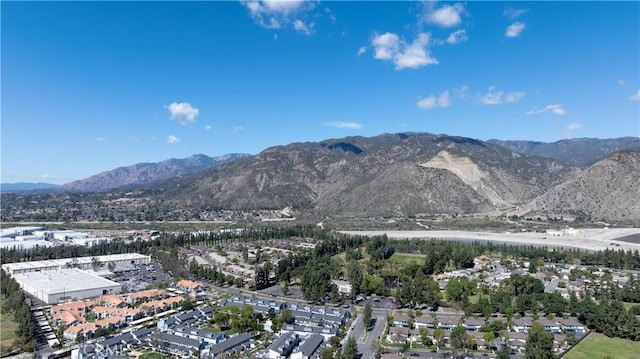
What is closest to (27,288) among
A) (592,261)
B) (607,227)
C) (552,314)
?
(552,314)

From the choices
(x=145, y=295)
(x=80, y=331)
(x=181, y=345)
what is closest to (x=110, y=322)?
(x=80, y=331)

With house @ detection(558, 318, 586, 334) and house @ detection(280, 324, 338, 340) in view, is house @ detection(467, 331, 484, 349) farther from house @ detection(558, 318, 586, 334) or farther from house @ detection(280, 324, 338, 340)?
house @ detection(280, 324, 338, 340)

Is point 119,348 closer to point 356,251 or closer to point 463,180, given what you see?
point 356,251

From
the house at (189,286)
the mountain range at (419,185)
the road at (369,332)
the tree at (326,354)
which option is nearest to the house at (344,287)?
the road at (369,332)

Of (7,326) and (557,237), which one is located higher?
→ (557,237)

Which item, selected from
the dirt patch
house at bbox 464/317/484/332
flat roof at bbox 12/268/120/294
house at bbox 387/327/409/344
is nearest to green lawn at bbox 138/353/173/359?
house at bbox 387/327/409/344

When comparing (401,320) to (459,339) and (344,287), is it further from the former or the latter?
(344,287)
